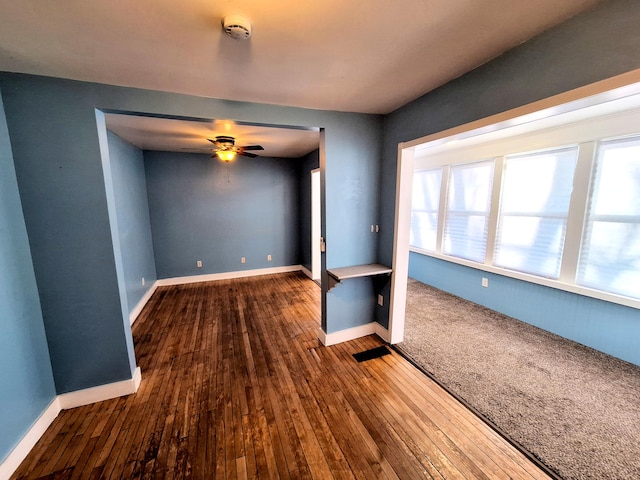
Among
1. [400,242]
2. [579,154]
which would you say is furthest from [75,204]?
[579,154]

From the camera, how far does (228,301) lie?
13.1 feet

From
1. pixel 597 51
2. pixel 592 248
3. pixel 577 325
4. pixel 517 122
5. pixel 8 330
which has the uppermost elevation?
pixel 597 51

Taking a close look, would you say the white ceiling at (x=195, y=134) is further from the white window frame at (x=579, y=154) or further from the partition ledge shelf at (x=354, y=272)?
the white window frame at (x=579, y=154)

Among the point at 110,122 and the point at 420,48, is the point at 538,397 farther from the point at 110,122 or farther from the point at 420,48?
the point at 110,122

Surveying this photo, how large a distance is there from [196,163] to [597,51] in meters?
5.10

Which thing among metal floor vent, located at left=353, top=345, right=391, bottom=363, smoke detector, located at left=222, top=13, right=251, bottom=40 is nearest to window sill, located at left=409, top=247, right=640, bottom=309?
metal floor vent, located at left=353, top=345, right=391, bottom=363

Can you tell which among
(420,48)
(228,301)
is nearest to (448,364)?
(420,48)

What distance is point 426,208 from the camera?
4.92 m

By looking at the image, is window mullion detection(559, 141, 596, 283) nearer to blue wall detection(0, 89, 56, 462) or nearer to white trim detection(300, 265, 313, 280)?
white trim detection(300, 265, 313, 280)

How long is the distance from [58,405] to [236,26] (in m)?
2.95

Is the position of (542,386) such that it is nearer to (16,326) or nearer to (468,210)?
(468,210)

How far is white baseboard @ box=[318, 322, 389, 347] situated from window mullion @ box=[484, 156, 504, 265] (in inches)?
83.0

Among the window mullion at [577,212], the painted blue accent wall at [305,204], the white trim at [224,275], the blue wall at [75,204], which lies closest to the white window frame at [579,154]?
the window mullion at [577,212]

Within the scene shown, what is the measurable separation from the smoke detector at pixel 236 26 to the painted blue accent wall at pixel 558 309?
3.98 metres
